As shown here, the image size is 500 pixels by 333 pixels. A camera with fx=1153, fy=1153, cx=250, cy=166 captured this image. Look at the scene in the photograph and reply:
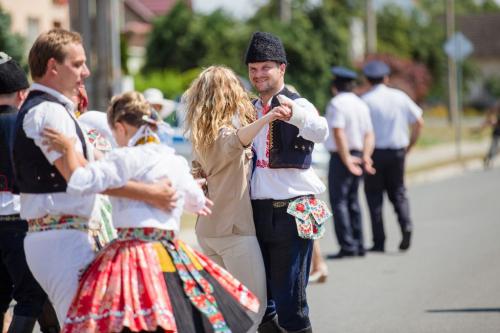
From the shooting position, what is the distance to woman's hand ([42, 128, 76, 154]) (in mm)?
5055

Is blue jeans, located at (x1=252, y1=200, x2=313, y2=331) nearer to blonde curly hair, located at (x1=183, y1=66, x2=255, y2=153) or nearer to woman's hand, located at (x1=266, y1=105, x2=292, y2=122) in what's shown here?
blonde curly hair, located at (x1=183, y1=66, x2=255, y2=153)

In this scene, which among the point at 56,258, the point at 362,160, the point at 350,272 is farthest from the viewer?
the point at 362,160

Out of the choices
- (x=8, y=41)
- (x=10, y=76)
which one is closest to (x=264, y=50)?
(x=10, y=76)

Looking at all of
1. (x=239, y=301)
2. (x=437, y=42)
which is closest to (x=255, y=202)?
(x=239, y=301)

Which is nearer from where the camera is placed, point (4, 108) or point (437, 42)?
point (4, 108)

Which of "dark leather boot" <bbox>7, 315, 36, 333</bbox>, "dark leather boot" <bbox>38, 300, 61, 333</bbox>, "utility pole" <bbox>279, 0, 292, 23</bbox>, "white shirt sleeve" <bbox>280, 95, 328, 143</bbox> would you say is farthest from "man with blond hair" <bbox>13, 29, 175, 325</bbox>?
"utility pole" <bbox>279, 0, 292, 23</bbox>

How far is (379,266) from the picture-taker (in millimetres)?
11320

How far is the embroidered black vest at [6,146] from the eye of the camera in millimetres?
6602

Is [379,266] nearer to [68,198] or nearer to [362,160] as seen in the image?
[362,160]

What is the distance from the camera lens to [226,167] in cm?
626

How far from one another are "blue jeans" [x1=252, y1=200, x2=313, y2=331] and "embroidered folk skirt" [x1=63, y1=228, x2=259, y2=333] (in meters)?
0.96

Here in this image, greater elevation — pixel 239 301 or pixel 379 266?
pixel 239 301

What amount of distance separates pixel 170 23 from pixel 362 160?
87.5 ft

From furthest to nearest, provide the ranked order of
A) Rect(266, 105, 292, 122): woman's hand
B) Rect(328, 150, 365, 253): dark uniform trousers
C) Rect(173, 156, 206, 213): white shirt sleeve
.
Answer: Rect(328, 150, 365, 253): dark uniform trousers → Rect(266, 105, 292, 122): woman's hand → Rect(173, 156, 206, 213): white shirt sleeve
